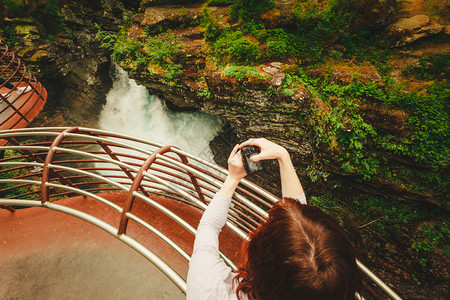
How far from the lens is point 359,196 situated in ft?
17.0

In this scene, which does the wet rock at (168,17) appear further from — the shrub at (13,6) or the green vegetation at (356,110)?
the shrub at (13,6)

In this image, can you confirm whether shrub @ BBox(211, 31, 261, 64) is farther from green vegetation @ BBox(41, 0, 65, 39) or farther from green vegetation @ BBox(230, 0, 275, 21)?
green vegetation @ BBox(41, 0, 65, 39)

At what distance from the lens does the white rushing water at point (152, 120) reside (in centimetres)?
801

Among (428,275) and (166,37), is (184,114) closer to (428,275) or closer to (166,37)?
(166,37)

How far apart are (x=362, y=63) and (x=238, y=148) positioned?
218 inches

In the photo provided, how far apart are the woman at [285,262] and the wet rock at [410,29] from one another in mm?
6756

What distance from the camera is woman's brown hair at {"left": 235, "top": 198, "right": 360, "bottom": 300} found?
709 mm

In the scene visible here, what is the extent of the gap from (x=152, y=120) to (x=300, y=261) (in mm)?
9008

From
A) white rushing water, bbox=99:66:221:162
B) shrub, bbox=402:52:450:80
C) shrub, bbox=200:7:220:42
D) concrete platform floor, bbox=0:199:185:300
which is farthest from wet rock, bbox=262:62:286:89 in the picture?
concrete platform floor, bbox=0:199:185:300

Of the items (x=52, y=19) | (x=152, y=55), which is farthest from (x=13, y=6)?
(x=152, y=55)

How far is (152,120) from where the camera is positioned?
859 centimetres

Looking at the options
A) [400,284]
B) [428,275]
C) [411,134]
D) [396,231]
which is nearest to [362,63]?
[411,134]

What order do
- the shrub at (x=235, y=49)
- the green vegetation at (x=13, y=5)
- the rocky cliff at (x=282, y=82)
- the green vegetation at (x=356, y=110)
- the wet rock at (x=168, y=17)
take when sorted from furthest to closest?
the wet rock at (x=168, y=17) < the green vegetation at (x=13, y=5) < the shrub at (x=235, y=49) < the rocky cliff at (x=282, y=82) < the green vegetation at (x=356, y=110)

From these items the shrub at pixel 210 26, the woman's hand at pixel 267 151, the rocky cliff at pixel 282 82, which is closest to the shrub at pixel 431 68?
the rocky cliff at pixel 282 82
